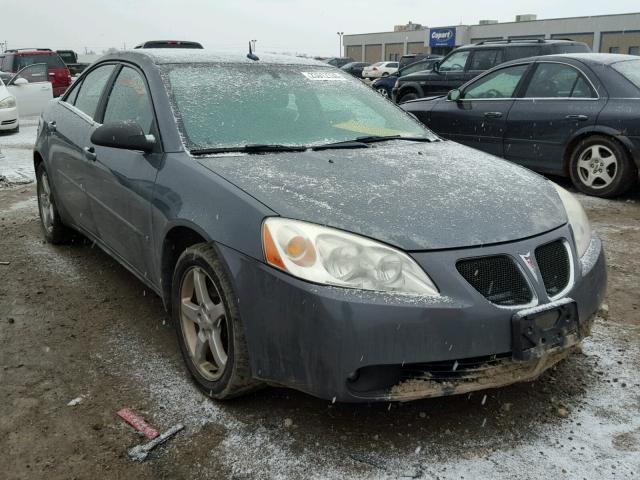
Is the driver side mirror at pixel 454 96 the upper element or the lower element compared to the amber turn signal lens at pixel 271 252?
upper

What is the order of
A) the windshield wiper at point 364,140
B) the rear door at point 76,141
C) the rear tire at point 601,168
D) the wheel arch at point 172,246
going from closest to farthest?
1. the wheel arch at point 172,246
2. the windshield wiper at point 364,140
3. the rear door at point 76,141
4. the rear tire at point 601,168

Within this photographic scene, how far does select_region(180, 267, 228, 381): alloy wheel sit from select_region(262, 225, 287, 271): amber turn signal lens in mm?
378

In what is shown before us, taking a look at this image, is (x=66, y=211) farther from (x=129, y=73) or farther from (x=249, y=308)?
(x=249, y=308)

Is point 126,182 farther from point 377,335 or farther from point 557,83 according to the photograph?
point 557,83

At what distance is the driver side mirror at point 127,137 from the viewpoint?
3137 mm

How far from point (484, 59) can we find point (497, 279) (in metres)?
10.4

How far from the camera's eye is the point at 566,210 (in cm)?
292

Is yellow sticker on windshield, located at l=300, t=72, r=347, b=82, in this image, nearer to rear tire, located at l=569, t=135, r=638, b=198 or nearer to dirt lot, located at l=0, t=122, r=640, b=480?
dirt lot, located at l=0, t=122, r=640, b=480

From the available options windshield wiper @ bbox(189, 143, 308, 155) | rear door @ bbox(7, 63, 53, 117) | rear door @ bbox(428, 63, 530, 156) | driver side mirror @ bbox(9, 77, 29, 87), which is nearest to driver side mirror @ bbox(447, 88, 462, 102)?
rear door @ bbox(428, 63, 530, 156)

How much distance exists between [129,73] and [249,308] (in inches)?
80.7

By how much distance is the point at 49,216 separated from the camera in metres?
5.19

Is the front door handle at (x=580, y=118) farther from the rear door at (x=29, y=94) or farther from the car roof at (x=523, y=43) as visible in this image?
the rear door at (x=29, y=94)

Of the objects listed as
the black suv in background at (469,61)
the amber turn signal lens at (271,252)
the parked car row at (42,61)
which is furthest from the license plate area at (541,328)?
the parked car row at (42,61)

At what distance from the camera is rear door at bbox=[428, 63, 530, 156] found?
7.41m
